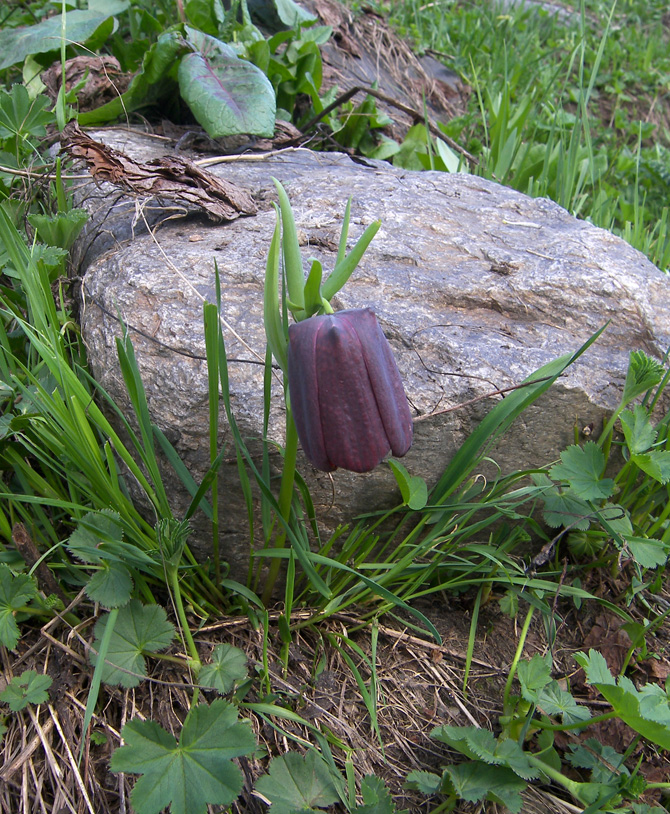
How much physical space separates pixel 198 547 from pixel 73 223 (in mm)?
695

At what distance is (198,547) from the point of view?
1.07 m

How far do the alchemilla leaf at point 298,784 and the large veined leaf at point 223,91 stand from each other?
1.35 meters

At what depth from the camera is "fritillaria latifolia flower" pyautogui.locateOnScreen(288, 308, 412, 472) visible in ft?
2.45

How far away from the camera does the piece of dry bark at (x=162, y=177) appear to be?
127cm

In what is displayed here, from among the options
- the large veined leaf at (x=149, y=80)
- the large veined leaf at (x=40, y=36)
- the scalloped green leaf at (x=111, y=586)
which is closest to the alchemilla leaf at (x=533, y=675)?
the scalloped green leaf at (x=111, y=586)

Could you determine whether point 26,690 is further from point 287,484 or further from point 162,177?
point 162,177

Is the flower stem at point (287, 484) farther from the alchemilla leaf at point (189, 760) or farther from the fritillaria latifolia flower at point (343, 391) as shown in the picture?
the alchemilla leaf at point (189, 760)

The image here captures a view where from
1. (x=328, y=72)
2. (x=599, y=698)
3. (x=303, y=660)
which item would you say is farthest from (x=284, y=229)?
(x=328, y=72)

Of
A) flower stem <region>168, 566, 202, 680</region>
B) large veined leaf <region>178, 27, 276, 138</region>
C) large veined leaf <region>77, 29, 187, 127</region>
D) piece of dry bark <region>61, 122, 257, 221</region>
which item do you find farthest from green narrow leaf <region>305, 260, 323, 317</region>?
large veined leaf <region>77, 29, 187, 127</region>

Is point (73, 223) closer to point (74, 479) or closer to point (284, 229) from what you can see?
point (74, 479)

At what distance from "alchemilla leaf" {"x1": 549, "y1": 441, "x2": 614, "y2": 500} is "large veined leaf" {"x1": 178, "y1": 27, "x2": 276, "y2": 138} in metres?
1.08

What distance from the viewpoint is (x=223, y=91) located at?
1614 millimetres

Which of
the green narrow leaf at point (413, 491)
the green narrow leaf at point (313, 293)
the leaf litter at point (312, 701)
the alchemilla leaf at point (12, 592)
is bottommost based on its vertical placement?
the leaf litter at point (312, 701)

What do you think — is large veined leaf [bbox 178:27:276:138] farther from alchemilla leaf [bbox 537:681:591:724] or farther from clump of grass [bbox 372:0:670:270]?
alchemilla leaf [bbox 537:681:591:724]
